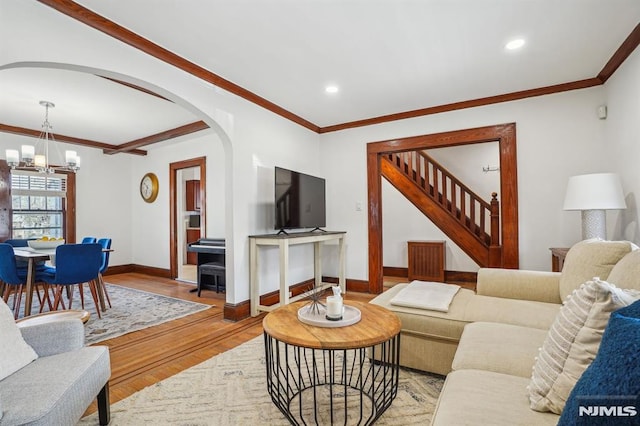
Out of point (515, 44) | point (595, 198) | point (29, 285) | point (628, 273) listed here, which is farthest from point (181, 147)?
point (628, 273)

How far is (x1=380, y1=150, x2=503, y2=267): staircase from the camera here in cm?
481

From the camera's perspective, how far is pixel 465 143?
3.84 metres

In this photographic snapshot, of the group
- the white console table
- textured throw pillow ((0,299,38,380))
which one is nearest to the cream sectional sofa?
the white console table

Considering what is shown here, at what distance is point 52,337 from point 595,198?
3.79 metres

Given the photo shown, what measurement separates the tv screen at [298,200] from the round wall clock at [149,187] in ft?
11.6

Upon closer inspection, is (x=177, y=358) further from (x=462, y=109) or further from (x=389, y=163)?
(x=389, y=163)

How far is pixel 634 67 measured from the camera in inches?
99.1

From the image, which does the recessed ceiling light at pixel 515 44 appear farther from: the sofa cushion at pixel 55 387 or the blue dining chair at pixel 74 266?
the blue dining chair at pixel 74 266

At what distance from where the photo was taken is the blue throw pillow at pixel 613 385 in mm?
579

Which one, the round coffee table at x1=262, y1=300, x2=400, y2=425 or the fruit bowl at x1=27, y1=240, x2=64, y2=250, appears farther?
the fruit bowl at x1=27, y1=240, x2=64, y2=250

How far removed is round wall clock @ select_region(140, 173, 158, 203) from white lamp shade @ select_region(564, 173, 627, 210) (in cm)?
629

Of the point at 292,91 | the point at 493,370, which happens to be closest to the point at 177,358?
the point at 493,370

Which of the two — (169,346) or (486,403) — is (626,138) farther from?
(169,346)

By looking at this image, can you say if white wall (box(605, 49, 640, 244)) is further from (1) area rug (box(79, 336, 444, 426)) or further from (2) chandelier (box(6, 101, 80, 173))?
(2) chandelier (box(6, 101, 80, 173))
